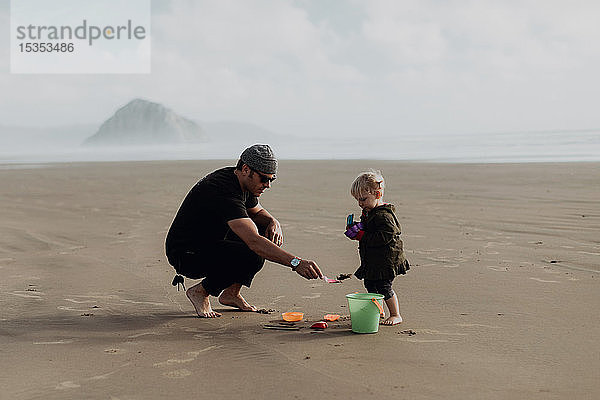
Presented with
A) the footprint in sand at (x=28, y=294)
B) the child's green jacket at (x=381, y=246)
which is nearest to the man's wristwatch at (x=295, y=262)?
the child's green jacket at (x=381, y=246)

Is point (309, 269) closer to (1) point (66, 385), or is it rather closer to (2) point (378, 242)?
(2) point (378, 242)

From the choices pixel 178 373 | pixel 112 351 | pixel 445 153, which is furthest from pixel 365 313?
pixel 445 153

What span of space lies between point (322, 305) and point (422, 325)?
0.95m

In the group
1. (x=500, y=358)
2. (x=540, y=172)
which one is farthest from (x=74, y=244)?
(x=540, y=172)

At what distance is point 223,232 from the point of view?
4.91 meters

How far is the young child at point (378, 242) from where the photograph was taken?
472 centimetres

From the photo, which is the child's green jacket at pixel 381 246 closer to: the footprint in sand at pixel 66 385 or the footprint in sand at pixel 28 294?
the footprint in sand at pixel 66 385

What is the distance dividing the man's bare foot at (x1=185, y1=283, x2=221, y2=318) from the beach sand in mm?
126

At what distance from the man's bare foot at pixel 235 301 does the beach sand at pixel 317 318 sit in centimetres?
7

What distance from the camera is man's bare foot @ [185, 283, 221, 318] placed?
496 cm

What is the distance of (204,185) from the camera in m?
4.91

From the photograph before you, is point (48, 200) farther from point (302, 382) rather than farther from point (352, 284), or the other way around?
point (302, 382)

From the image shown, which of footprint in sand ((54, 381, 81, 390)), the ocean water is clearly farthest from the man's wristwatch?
the ocean water

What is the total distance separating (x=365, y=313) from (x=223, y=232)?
117cm
